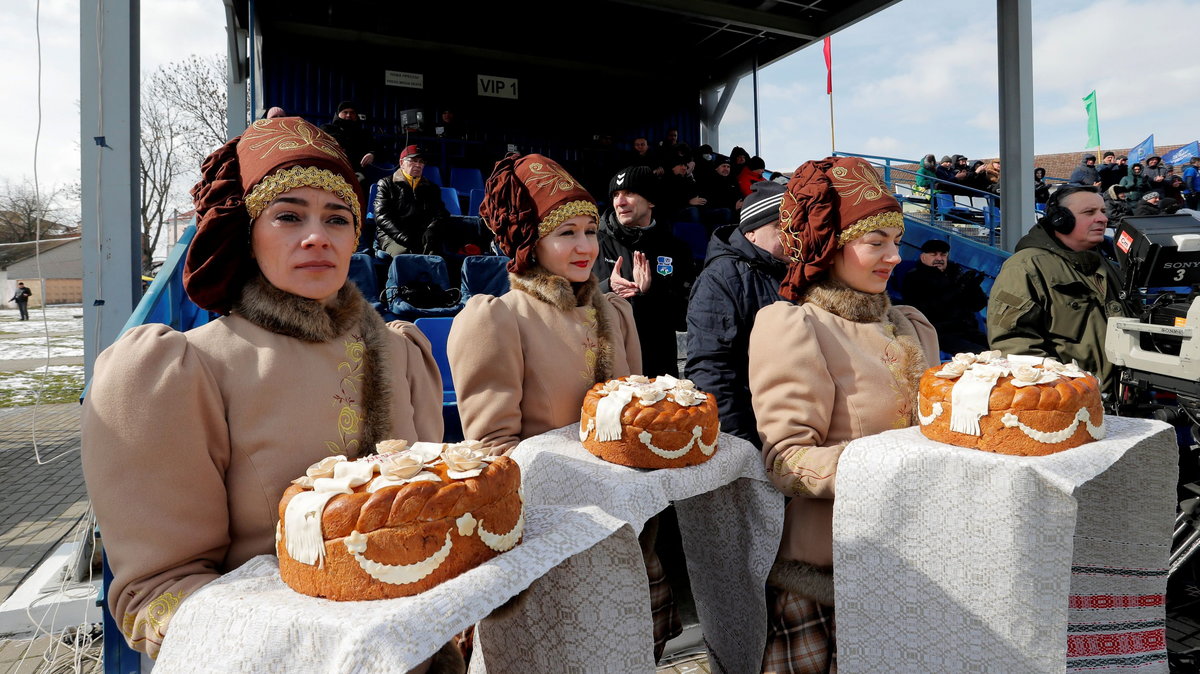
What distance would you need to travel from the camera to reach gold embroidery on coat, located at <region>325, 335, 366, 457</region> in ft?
4.30

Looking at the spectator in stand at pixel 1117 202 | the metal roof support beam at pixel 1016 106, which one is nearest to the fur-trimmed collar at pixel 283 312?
the metal roof support beam at pixel 1016 106

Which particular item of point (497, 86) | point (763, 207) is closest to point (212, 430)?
point (763, 207)

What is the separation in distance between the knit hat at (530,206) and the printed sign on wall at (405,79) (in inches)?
390

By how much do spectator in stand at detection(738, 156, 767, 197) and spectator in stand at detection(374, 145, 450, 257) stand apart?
447 cm

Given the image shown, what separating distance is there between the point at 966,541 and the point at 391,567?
1.36 metres

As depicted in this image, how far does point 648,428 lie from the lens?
1.75 meters

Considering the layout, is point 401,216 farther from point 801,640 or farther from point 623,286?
point 801,640

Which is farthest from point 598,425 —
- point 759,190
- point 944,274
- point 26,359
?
point 26,359

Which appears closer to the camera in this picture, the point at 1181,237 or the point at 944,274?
the point at 1181,237

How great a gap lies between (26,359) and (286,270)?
2097 centimetres

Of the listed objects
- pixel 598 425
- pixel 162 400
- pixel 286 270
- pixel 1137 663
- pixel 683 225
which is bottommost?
pixel 1137 663

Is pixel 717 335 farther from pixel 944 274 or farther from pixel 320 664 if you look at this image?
pixel 944 274

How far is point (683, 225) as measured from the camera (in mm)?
7578

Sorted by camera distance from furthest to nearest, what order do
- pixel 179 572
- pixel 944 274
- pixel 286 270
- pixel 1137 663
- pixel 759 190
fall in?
pixel 944 274 → pixel 759 190 → pixel 1137 663 → pixel 286 270 → pixel 179 572
